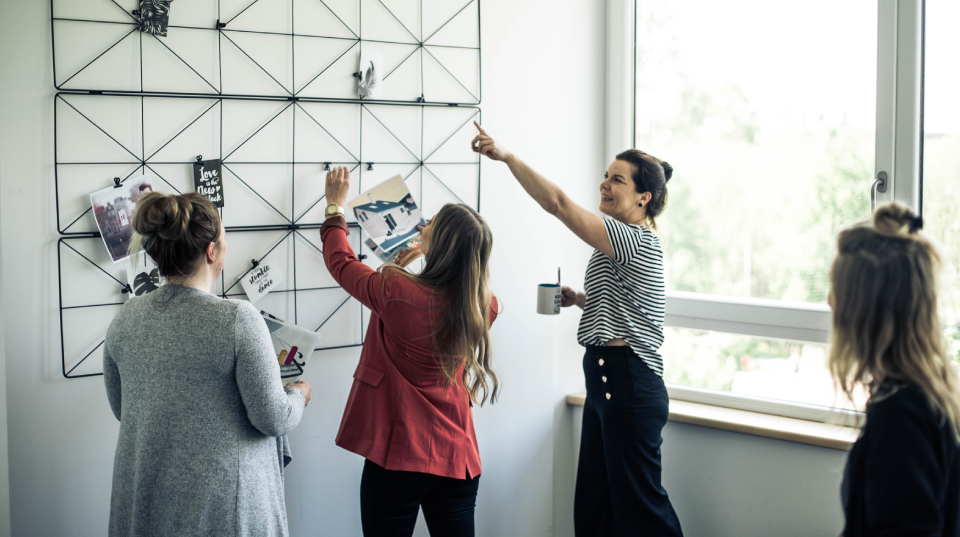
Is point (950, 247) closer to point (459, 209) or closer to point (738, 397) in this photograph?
point (738, 397)

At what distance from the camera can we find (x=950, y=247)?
5.90 feet

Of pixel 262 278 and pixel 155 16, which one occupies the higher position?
pixel 155 16

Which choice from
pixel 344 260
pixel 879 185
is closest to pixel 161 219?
pixel 344 260

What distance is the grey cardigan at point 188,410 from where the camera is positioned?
1191 mm

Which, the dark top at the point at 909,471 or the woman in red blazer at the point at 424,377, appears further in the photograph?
the woman in red blazer at the point at 424,377

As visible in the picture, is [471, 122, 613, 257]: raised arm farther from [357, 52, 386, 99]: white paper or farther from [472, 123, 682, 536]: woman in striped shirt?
[357, 52, 386, 99]: white paper

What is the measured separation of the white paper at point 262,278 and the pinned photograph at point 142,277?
0.70 ft

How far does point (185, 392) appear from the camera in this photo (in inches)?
47.0

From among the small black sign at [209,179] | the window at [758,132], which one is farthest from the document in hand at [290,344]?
the window at [758,132]

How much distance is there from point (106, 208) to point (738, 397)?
194cm

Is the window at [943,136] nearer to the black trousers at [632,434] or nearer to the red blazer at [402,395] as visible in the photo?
the black trousers at [632,434]

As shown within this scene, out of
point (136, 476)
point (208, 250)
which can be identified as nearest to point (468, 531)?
point (136, 476)

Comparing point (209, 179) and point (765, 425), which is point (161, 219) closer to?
point (209, 179)

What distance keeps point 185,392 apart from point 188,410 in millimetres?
35
